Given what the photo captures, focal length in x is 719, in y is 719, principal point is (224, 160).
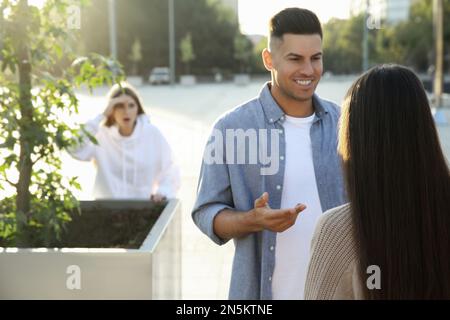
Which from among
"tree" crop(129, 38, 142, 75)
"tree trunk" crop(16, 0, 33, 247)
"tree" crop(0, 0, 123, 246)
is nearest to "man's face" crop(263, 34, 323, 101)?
"tree" crop(0, 0, 123, 246)

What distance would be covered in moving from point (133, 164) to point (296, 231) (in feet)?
6.47

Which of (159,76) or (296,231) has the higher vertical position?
(296,231)

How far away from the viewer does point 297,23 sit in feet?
7.30

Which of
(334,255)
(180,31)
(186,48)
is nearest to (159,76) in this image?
(186,48)

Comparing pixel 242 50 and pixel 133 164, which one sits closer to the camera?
pixel 133 164

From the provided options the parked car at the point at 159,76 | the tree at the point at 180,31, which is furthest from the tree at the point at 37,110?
the tree at the point at 180,31

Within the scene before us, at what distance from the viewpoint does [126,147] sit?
402 centimetres

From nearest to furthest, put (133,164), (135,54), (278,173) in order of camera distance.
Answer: (278,173) → (133,164) → (135,54)

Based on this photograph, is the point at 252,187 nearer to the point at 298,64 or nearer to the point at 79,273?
the point at 298,64

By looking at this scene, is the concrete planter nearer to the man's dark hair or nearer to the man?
the man

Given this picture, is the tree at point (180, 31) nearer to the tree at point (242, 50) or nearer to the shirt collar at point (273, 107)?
the tree at point (242, 50)

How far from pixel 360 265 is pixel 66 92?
1833 millimetres

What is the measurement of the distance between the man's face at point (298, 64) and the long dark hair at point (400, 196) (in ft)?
2.68

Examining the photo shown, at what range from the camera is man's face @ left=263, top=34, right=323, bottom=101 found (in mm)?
2207
